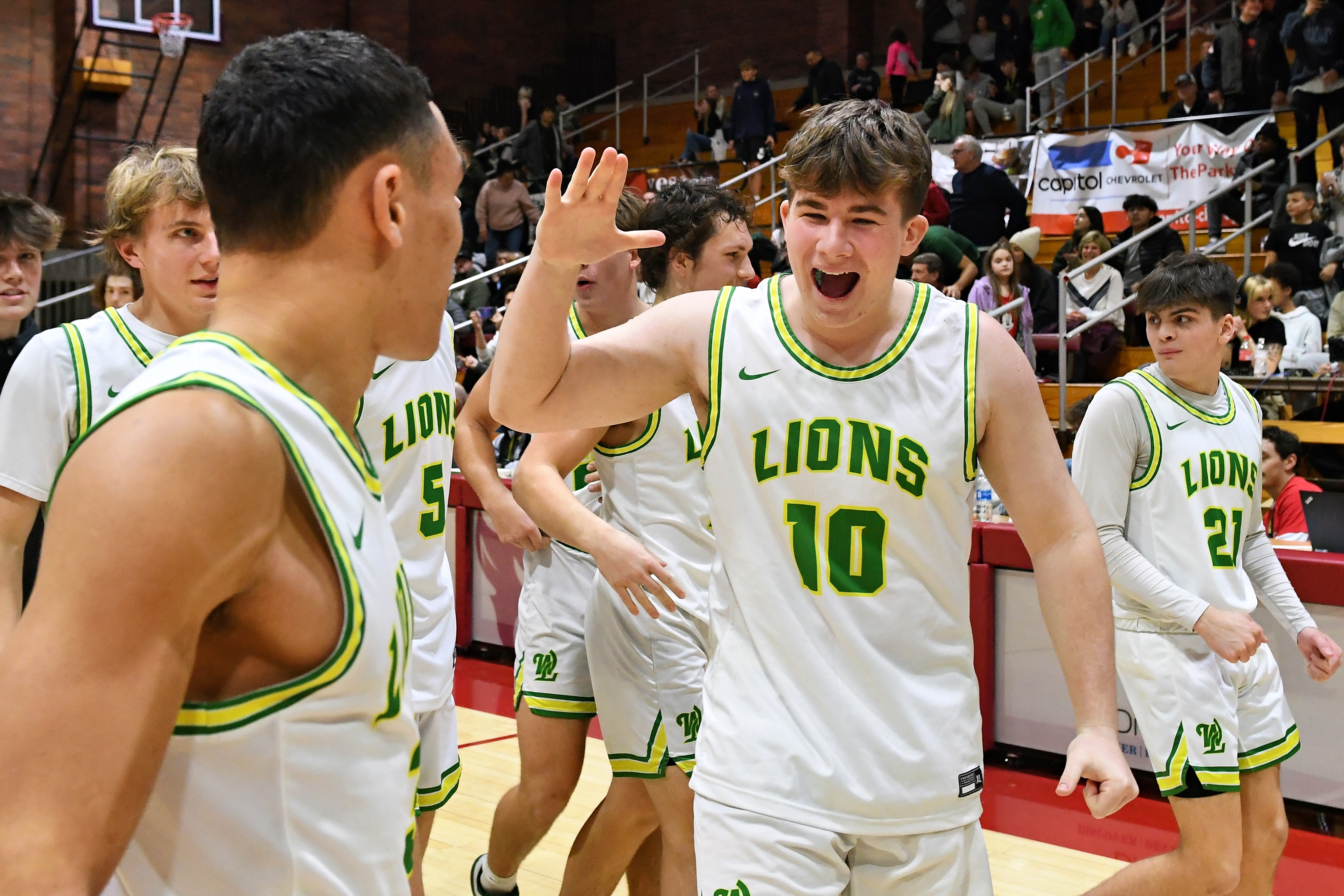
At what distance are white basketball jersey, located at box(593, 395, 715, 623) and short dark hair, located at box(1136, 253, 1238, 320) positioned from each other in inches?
58.0

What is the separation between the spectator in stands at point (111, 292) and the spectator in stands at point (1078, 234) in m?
7.79

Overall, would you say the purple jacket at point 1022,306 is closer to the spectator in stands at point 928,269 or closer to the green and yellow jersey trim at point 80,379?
the spectator in stands at point 928,269

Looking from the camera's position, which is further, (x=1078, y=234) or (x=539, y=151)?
(x=539, y=151)

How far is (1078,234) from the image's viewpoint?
11391 millimetres

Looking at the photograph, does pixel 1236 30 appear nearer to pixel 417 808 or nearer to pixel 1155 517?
pixel 1155 517

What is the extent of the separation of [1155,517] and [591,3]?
19555 mm

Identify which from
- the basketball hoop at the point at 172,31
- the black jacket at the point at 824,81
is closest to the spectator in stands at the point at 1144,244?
the black jacket at the point at 824,81

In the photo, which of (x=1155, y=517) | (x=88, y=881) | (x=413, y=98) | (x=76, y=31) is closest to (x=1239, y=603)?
(x=1155, y=517)

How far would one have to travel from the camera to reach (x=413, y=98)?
1405 millimetres

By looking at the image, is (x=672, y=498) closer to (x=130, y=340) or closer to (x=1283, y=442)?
(x=130, y=340)

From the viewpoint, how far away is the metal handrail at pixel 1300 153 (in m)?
10.5

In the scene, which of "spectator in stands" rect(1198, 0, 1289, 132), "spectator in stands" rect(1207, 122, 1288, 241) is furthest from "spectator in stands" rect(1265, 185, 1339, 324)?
"spectator in stands" rect(1198, 0, 1289, 132)

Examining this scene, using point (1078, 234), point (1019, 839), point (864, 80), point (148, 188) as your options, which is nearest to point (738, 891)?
point (148, 188)

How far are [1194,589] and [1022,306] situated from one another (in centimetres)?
641
